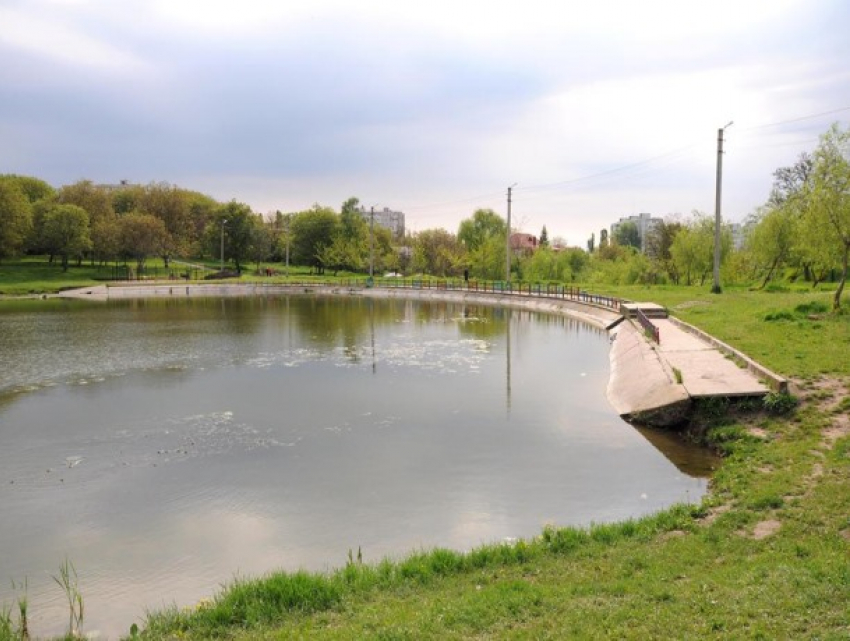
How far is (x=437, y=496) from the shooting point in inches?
487

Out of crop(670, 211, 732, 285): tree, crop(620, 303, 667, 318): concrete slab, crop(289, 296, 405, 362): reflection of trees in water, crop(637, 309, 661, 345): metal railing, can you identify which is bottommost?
→ crop(289, 296, 405, 362): reflection of trees in water

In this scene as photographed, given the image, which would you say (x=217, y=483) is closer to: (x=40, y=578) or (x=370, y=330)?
(x=40, y=578)

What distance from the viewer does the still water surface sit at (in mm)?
10094

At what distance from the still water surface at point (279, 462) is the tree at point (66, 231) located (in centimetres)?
6328

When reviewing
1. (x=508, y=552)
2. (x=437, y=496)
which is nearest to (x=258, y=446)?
(x=437, y=496)

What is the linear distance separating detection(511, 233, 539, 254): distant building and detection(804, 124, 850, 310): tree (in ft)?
253

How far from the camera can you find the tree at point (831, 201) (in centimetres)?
2705

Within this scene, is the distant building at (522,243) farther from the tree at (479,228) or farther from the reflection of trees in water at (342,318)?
the reflection of trees in water at (342,318)

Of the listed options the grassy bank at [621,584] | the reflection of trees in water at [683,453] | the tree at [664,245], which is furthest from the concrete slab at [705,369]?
the tree at [664,245]

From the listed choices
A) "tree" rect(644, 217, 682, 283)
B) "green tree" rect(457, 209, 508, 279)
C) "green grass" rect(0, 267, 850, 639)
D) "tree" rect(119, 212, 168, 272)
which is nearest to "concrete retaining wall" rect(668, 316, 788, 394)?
"green grass" rect(0, 267, 850, 639)

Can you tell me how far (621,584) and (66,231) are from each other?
9285 cm

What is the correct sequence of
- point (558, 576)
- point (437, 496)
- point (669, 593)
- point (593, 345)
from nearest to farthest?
point (669, 593), point (558, 576), point (437, 496), point (593, 345)

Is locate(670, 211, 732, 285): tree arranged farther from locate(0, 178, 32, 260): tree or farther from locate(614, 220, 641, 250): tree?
locate(614, 220, 641, 250): tree

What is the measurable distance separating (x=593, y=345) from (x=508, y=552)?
80.8 ft
